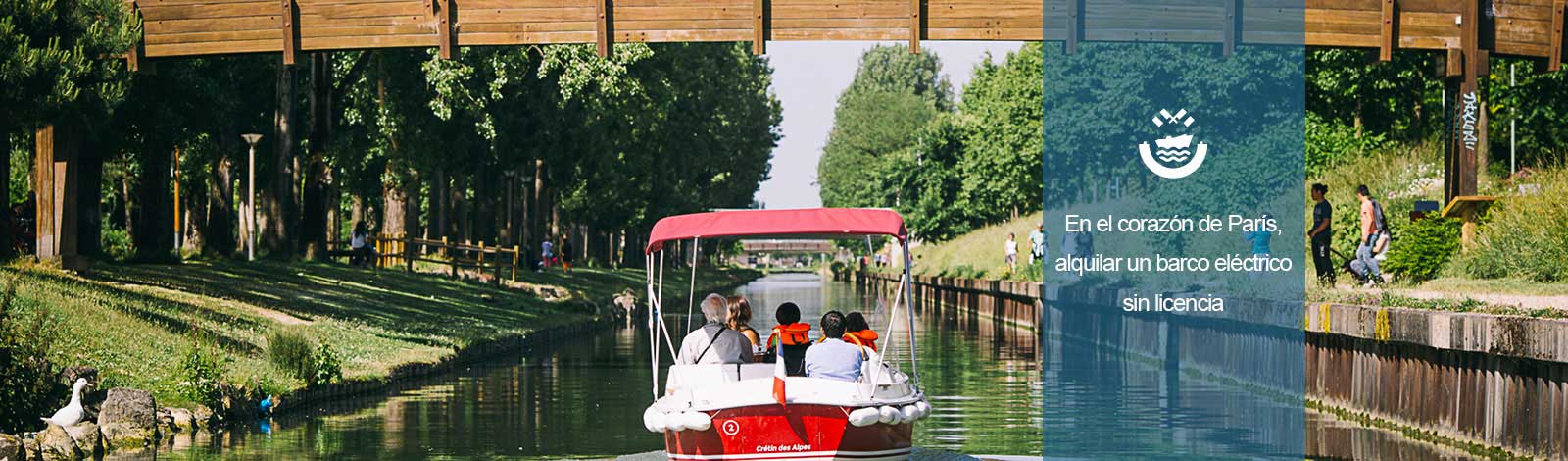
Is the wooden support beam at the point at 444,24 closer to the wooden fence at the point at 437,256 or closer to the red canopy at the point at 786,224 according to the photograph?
the red canopy at the point at 786,224

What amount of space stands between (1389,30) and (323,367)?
58.0 feet

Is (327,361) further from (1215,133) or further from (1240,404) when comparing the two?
(1215,133)

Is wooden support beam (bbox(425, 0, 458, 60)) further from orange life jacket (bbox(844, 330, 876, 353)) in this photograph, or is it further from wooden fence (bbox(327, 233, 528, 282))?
wooden fence (bbox(327, 233, 528, 282))

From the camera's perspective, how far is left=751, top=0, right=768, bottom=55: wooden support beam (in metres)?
31.1

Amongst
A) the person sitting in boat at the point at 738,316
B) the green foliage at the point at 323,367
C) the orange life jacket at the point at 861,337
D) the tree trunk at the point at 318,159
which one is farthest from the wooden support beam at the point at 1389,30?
the tree trunk at the point at 318,159

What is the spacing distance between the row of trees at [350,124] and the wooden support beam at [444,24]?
498 centimetres

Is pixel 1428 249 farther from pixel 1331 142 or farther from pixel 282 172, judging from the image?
pixel 1331 142

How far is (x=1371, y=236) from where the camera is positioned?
28.1 metres

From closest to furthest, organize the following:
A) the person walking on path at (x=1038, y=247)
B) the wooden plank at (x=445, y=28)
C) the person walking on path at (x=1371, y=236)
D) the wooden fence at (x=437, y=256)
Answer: the person walking on path at (x=1371, y=236) < the wooden plank at (x=445, y=28) < the wooden fence at (x=437, y=256) < the person walking on path at (x=1038, y=247)

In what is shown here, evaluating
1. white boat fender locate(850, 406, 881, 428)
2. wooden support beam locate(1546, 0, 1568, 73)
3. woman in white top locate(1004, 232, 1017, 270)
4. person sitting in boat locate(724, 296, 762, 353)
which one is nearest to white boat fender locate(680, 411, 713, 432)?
white boat fender locate(850, 406, 881, 428)

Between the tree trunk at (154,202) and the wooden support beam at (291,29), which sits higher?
the wooden support beam at (291,29)

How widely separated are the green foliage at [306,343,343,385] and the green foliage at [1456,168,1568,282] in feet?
53.4

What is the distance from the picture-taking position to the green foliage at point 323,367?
991 inches

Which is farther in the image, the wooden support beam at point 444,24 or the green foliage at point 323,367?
the wooden support beam at point 444,24
